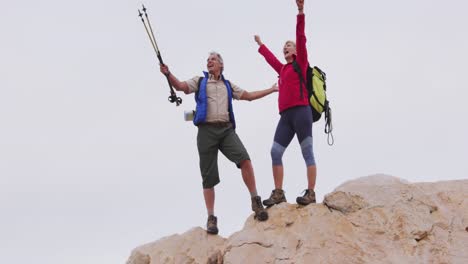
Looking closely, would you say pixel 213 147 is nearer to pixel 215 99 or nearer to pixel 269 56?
pixel 215 99

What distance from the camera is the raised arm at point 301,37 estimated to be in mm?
9484

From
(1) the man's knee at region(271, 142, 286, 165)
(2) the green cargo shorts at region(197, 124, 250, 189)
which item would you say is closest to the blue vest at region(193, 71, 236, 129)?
(2) the green cargo shorts at region(197, 124, 250, 189)

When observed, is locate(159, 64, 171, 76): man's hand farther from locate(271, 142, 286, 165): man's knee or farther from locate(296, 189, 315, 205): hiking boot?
locate(296, 189, 315, 205): hiking boot

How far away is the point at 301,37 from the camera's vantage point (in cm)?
967

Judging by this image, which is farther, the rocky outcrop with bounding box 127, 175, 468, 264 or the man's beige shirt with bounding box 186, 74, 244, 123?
the man's beige shirt with bounding box 186, 74, 244, 123

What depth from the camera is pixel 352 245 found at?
8.92 m

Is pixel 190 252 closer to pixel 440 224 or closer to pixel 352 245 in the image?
pixel 352 245

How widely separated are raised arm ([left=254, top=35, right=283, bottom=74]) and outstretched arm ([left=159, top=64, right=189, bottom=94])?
66.9 inches

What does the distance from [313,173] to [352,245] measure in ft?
4.64

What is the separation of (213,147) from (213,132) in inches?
10.3

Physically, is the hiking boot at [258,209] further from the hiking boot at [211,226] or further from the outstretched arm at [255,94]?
the outstretched arm at [255,94]

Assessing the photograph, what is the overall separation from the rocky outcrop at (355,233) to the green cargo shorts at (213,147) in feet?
3.24

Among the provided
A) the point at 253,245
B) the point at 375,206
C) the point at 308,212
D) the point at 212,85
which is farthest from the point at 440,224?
the point at 212,85

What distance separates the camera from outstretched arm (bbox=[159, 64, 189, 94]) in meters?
9.77
